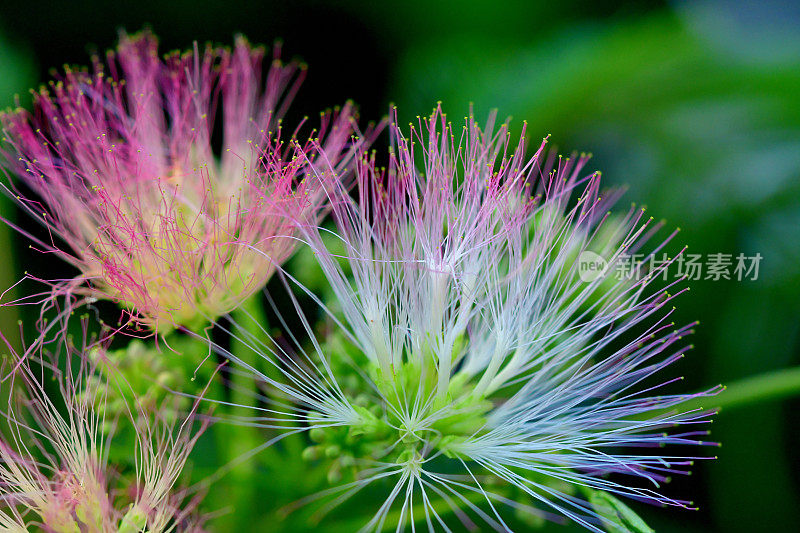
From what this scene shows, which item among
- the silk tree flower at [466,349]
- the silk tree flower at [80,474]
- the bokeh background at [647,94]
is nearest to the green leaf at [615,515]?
the silk tree flower at [466,349]

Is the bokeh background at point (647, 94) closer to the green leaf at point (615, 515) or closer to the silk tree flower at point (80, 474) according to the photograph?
the silk tree flower at point (80, 474)

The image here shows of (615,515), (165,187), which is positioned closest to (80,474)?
(165,187)

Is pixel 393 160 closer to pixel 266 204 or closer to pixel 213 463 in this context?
pixel 266 204

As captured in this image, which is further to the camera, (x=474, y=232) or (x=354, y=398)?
(x=354, y=398)

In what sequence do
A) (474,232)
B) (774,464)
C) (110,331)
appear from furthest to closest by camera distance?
(774,464), (110,331), (474,232)

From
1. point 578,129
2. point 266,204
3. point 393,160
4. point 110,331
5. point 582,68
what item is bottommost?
point 110,331

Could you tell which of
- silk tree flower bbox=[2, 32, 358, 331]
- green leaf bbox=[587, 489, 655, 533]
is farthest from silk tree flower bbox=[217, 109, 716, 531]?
silk tree flower bbox=[2, 32, 358, 331]

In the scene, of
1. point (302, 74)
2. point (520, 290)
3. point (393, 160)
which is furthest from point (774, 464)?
point (302, 74)

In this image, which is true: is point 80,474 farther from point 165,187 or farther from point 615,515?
point 615,515
